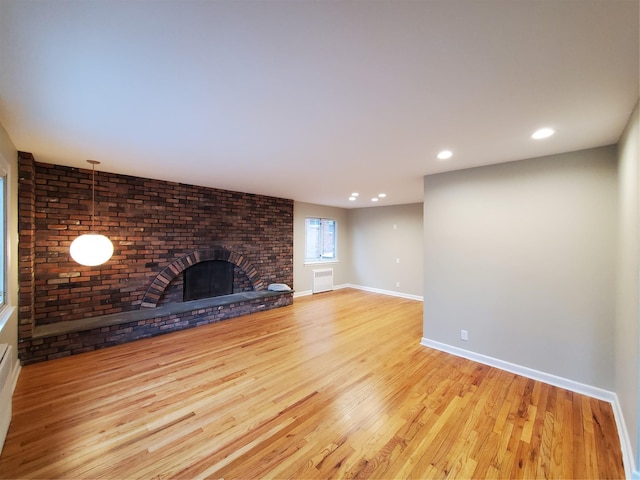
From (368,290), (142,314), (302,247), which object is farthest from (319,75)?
(368,290)

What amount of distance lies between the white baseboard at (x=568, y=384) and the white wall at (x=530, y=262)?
6 cm

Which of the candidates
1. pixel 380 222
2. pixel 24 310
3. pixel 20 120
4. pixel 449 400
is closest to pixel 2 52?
pixel 20 120

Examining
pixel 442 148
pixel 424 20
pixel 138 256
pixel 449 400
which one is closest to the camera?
pixel 424 20

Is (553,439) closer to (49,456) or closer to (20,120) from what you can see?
(49,456)

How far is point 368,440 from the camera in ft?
6.12

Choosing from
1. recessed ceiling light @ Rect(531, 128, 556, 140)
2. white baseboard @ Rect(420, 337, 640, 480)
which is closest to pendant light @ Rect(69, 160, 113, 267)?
white baseboard @ Rect(420, 337, 640, 480)

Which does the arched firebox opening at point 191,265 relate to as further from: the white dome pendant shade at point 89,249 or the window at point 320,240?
the window at point 320,240

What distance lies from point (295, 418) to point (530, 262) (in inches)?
112

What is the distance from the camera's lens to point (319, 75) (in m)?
1.42

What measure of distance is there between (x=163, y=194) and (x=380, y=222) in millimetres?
5073

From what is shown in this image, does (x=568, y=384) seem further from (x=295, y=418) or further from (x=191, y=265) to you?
(x=191, y=265)

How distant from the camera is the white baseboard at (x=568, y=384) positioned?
1.66m

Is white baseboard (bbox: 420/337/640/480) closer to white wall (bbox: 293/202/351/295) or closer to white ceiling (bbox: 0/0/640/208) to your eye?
white ceiling (bbox: 0/0/640/208)

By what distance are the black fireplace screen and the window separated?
2198 mm
